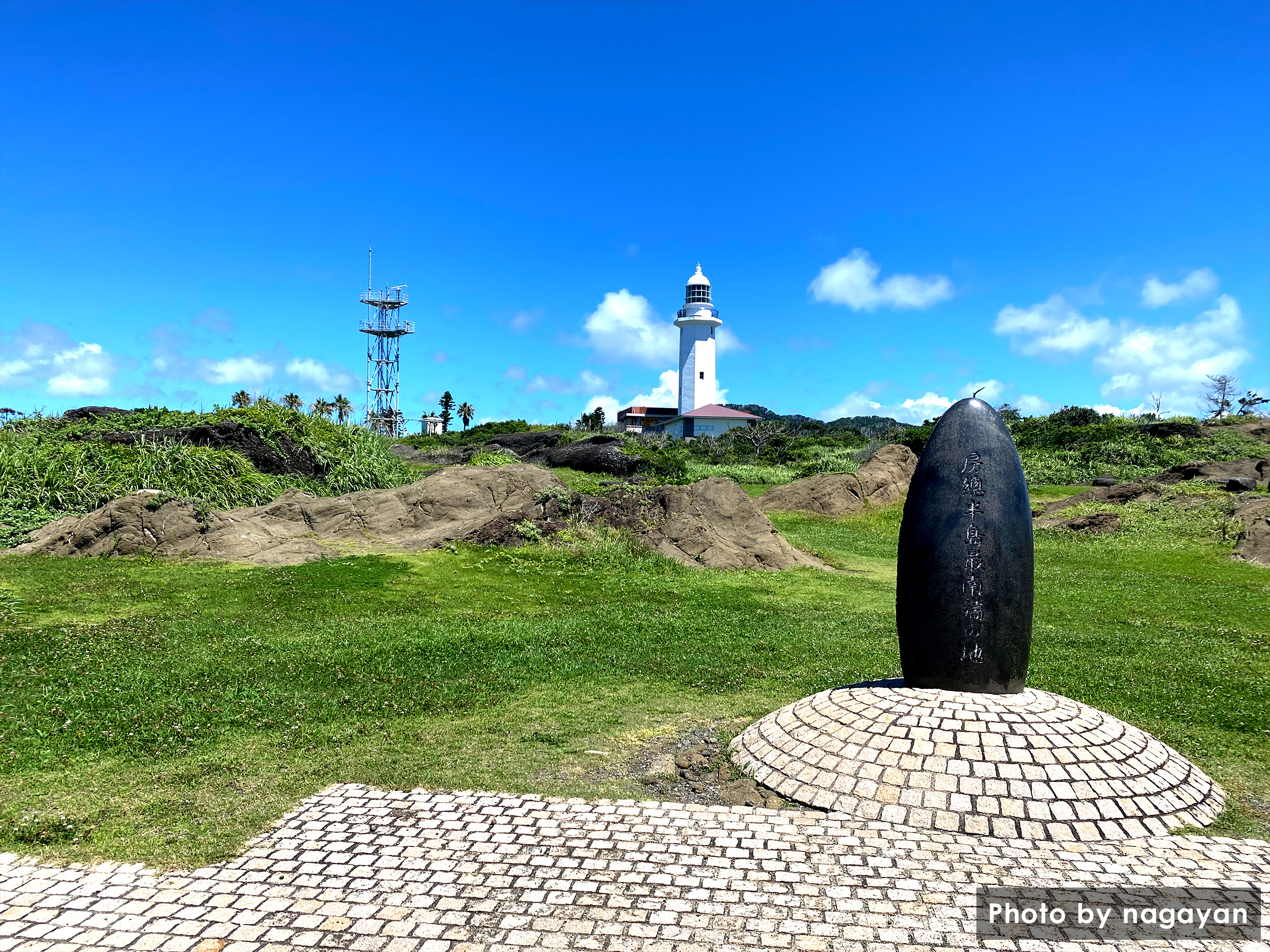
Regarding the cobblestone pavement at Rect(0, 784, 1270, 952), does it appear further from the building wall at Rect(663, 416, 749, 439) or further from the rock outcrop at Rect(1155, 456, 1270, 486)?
the building wall at Rect(663, 416, 749, 439)

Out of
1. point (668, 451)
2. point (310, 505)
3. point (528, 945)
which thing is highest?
point (668, 451)

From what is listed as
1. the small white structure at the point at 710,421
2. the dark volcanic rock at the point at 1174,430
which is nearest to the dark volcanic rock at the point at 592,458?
the small white structure at the point at 710,421

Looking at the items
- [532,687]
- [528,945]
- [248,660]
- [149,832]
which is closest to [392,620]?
[248,660]

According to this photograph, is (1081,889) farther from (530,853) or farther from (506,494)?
(506,494)

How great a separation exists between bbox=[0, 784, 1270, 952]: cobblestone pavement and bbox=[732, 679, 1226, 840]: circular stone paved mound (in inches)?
6.9

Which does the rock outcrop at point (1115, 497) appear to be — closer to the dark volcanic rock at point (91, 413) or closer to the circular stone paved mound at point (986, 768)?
the circular stone paved mound at point (986, 768)

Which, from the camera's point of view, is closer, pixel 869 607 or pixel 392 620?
pixel 392 620

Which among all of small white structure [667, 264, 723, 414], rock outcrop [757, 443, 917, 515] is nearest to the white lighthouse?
small white structure [667, 264, 723, 414]

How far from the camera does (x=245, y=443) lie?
23.8m

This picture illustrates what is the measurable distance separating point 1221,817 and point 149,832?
7583mm

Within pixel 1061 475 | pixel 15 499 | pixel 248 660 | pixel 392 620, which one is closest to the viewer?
pixel 248 660

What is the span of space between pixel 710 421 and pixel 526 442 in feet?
77.3

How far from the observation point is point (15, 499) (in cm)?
1908

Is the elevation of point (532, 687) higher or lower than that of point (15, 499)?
lower
